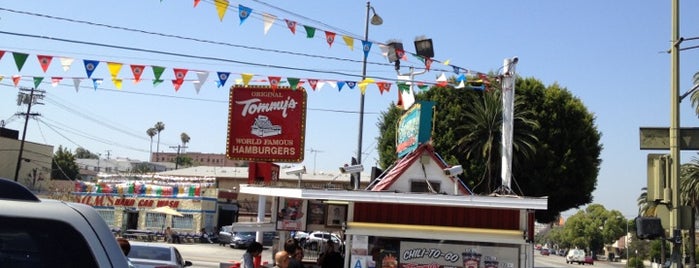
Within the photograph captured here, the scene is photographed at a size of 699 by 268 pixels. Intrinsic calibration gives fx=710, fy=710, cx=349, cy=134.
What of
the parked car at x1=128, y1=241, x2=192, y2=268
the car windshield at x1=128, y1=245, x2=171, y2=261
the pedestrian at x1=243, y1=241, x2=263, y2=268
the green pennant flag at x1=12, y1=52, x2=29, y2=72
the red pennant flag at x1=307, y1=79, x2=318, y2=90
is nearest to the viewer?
the pedestrian at x1=243, y1=241, x2=263, y2=268

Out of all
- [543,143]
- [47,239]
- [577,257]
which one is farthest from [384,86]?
[577,257]

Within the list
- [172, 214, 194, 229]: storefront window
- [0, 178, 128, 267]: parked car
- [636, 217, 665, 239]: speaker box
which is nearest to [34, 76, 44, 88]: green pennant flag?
[636, 217, 665, 239]: speaker box

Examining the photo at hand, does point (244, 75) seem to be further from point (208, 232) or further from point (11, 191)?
point (208, 232)

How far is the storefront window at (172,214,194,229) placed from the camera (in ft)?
162

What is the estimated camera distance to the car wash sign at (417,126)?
16987 millimetres

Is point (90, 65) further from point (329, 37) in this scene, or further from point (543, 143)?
point (543, 143)

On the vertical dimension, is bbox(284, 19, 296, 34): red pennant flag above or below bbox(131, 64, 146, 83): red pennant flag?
above

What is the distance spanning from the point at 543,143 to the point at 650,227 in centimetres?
2505

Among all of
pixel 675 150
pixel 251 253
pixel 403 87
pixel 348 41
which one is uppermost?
pixel 348 41

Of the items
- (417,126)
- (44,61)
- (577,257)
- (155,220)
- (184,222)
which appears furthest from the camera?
(577,257)

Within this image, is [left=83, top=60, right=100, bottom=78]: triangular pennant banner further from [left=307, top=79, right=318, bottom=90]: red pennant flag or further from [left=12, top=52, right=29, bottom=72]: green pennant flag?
[left=307, top=79, right=318, bottom=90]: red pennant flag

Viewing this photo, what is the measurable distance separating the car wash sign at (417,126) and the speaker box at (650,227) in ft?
25.9

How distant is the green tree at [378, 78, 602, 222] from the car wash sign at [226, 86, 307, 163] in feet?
49.5

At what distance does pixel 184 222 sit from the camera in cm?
4950
